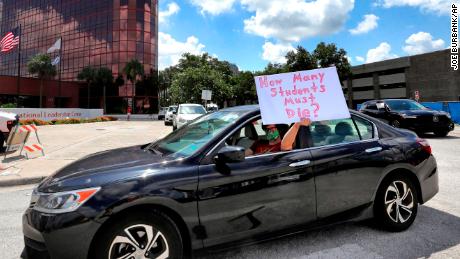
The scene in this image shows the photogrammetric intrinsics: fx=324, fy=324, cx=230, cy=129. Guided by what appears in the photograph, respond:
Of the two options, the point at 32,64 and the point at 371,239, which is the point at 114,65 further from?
the point at 371,239

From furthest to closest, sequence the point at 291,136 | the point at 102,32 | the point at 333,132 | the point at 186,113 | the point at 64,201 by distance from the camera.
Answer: the point at 102,32
the point at 186,113
the point at 333,132
the point at 291,136
the point at 64,201

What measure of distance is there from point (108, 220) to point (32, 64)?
48.3 metres

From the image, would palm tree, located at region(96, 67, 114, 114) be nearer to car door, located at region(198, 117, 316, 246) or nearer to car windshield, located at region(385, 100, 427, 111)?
car windshield, located at region(385, 100, 427, 111)

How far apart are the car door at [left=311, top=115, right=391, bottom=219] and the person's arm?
19cm

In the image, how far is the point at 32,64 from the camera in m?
42.6

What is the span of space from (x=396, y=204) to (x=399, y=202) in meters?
0.05

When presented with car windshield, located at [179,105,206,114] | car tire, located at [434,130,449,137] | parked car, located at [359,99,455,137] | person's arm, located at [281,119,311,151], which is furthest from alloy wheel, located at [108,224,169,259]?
car windshield, located at [179,105,206,114]

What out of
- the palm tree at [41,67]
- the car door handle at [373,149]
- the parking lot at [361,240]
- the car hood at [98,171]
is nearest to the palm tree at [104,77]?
the palm tree at [41,67]

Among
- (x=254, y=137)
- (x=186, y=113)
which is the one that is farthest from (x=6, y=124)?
(x=254, y=137)

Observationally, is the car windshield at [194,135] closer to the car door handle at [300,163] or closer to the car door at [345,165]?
the car door handle at [300,163]

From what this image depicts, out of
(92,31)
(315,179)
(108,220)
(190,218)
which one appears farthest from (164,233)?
(92,31)

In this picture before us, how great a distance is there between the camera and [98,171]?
2.70m

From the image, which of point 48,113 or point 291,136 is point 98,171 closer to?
point 291,136

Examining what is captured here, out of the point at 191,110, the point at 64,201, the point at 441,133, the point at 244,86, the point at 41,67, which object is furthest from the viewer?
the point at 244,86
